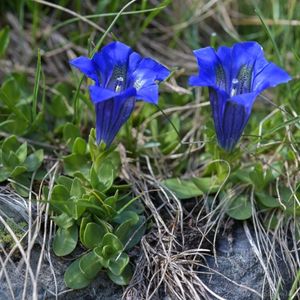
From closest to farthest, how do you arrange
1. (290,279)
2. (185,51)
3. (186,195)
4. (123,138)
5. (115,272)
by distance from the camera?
1. (115,272)
2. (290,279)
3. (186,195)
4. (123,138)
5. (185,51)

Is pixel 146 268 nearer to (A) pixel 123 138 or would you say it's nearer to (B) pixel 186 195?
(B) pixel 186 195

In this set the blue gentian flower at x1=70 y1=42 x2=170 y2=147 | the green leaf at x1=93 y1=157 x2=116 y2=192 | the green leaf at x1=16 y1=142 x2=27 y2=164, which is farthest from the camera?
the green leaf at x1=16 y1=142 x2=27 y2=164

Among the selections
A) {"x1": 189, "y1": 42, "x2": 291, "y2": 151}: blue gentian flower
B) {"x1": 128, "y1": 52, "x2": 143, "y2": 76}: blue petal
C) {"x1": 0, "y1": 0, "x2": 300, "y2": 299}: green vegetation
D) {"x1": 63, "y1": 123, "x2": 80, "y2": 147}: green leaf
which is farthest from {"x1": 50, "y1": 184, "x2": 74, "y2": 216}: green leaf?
{"x1": 189, "y1": 42, "x2": 291, "y2": 151}: blue gentian flower

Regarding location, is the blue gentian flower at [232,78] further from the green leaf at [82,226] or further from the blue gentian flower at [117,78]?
the green leaf at [82,226]

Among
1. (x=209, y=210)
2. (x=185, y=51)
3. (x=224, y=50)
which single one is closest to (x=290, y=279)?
(x=209, y=210)

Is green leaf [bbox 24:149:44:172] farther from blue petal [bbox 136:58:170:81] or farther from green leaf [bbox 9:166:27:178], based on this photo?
blue petal [bbox 136:58:170:81]

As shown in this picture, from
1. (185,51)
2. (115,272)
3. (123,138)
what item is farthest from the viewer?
(185,51)

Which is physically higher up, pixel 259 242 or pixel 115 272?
pixel 115 272

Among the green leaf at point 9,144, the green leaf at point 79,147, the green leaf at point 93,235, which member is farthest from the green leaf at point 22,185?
the green leaf at point 93,235

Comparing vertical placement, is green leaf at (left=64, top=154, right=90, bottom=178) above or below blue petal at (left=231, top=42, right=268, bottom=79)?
below
